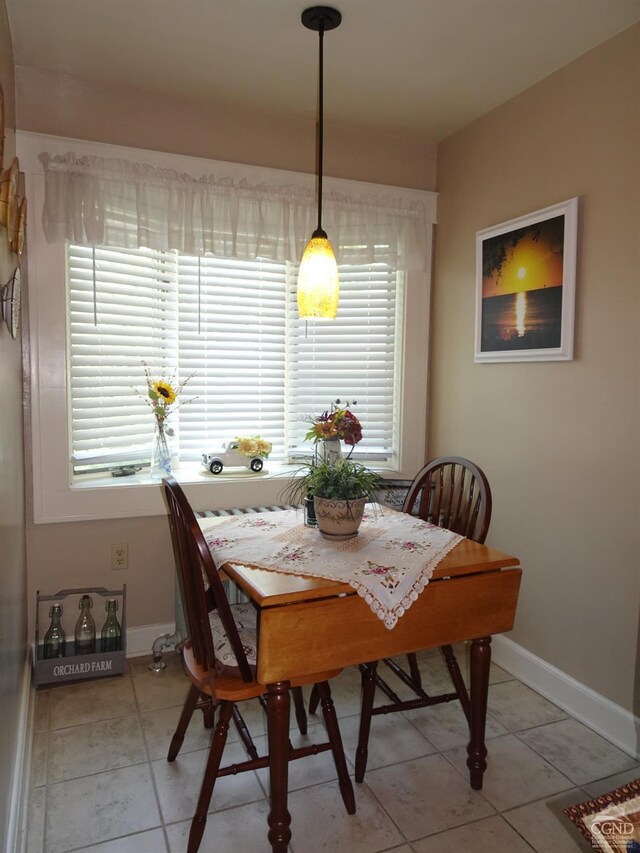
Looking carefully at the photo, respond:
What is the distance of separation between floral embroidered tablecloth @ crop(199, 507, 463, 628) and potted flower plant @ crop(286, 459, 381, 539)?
0.05 meters

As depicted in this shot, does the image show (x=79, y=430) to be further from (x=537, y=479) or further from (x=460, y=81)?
(x=460, y=81)

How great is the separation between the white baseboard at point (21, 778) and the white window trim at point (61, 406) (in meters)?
0.71

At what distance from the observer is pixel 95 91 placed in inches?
101

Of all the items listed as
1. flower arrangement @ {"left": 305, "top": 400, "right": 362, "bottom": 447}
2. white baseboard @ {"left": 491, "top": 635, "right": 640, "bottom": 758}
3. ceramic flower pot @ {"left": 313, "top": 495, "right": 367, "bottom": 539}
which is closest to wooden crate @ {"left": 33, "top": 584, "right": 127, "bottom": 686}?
ceramic flower pot @ {"left": 313, "top": 495, "right": 367, "bottom": 539}

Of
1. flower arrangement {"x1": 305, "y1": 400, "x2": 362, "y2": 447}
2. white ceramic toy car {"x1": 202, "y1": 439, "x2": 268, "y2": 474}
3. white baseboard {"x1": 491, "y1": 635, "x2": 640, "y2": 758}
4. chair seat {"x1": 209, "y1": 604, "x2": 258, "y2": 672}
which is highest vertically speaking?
flower arrangement {"x1": 305, "y1": 400, "x2": 362, "y2": 447}

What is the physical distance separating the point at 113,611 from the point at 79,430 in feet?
2.65

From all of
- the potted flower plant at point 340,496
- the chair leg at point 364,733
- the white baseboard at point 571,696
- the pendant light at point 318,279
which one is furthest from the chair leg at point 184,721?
the white baseboard at point 571,696

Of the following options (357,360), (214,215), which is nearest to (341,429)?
(357,360)

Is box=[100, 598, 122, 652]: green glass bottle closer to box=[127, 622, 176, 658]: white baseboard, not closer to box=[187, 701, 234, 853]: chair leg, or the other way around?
box=[127, 622, 176, 658]: white baseboard

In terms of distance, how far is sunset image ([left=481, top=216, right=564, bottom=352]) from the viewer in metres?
2.42

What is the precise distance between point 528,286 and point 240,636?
5.97 feet

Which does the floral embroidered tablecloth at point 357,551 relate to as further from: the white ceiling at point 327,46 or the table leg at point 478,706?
the white ceiling at point 327,46

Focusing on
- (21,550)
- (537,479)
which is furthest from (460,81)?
(21,550)

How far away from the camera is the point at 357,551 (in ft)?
6.26
